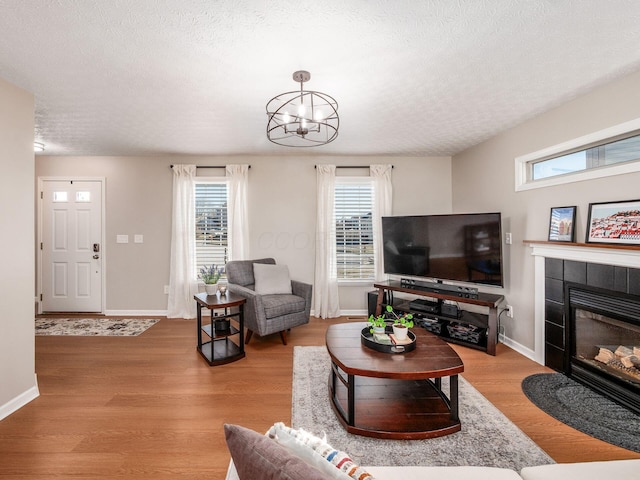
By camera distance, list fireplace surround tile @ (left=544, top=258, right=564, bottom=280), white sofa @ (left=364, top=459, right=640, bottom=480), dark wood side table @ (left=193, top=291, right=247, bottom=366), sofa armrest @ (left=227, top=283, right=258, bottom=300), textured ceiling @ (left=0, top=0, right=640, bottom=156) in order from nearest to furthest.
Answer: white sofa @ (left=364, top=459, right=640, bottom=480) < textured ceiling @ (left=0, top=0, right=640, bottom=156) < fireplace surround tile @ (left=544, top=258, right=564, bottom=280) < dark wood side table @ (left=193, top=291, right=247, bottom=366) < sofa armrest @ (left=227, top=283, right=258, bottom=300)

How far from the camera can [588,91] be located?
2.50 meters

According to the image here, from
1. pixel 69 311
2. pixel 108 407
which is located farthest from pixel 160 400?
pixel 69 311

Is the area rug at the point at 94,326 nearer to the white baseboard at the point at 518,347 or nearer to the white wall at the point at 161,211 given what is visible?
the white wall at the point at 161,211

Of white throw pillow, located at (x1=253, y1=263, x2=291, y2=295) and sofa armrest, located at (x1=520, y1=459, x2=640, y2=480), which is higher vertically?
white throw pillow, located at (x1=253, y1=263, x2=291, y2=295)

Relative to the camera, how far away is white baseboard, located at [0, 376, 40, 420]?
7.02ft

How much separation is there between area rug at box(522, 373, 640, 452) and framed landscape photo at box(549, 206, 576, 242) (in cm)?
128

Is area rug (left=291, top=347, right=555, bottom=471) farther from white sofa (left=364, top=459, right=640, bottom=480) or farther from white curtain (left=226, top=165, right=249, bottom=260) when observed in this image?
white curtain (left=226, top=165, right=249, bottom=260)

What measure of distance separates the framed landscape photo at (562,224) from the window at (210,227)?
4.09 meters

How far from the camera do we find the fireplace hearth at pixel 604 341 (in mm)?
2225

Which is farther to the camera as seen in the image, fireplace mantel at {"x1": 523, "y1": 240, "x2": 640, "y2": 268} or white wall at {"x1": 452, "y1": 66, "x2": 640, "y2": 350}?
white wall at {"x1": 452, "y1": 66, "x2": 640, "y2": 350}

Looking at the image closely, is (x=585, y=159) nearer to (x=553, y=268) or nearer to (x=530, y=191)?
(x=530, y=191)

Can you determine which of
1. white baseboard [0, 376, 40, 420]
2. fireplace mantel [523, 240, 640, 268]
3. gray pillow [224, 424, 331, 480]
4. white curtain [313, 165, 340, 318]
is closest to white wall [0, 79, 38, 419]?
white baseboard [0, 376, 40, 420]

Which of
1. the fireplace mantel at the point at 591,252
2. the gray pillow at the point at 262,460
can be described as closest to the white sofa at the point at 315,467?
the gray pillow at the point at 262,460

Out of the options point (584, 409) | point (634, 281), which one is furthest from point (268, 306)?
point (634, 281)
